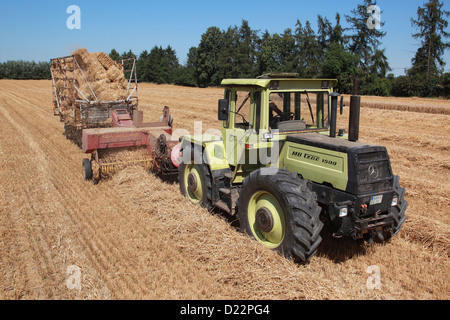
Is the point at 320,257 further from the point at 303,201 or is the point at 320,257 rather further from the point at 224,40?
the point at 224,40

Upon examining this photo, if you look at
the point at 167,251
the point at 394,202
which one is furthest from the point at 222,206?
the point at 394,202

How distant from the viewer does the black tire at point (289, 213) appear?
438 cm

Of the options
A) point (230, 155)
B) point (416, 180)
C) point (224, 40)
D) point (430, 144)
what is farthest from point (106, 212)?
point (224, 40)

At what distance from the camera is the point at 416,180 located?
8258 mm

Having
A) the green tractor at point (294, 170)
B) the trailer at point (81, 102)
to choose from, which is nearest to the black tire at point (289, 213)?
the green tractor at point (294, 170)

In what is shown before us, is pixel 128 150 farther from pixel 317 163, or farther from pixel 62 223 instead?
pixel 317 163

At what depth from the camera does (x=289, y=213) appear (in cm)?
444

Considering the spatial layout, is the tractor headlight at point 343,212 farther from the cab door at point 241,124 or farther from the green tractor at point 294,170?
the cab door at point 241,124

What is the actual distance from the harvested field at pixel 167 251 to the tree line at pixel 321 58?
79.2 feet

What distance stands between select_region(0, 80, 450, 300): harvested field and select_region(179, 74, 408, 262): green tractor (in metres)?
0.38

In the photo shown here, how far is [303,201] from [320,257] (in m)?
1.09

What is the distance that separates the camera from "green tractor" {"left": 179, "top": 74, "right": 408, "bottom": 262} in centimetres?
448

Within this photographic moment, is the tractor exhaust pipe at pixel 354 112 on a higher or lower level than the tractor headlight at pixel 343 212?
higher
